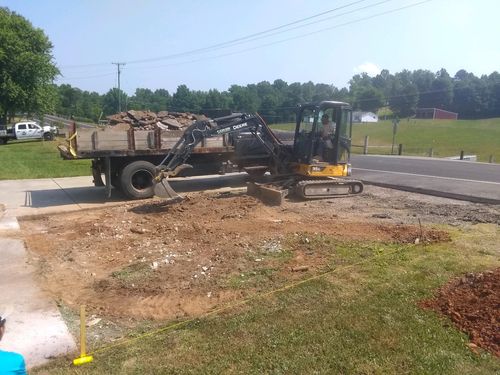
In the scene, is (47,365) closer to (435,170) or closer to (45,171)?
(45,171)

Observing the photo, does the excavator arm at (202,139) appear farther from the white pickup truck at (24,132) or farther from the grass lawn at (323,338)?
the white pickup truck at (24,132)

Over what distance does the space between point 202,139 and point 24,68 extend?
3784cm

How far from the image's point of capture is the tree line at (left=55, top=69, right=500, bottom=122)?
90.5 metres

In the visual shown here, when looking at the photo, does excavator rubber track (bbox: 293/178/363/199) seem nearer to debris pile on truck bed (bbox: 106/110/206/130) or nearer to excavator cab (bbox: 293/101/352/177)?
excavator cab (bbox: 293/101/352/177)

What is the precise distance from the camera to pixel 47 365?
4398 millimetres

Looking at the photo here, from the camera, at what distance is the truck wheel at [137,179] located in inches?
490

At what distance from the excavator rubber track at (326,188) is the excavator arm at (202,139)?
1.48 m

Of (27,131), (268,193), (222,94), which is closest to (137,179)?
(268,193)

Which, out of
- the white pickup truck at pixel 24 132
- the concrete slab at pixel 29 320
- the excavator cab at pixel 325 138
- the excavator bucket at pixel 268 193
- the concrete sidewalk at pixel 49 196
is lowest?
the concrete slab at pixel 29 320

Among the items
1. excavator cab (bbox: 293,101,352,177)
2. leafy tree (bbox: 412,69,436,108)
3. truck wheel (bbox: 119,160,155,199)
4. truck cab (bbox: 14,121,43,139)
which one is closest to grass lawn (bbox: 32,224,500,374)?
excavator cab (bbox: 293,101,352,177)

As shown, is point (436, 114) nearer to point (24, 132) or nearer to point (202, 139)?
point (24, 132)

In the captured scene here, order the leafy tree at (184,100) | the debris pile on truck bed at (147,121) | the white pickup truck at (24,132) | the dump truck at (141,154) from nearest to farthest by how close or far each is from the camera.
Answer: the dump truck at (141,154) → the debris pile on truck bed at (147,121) → the white pickup truck at (24,132) → the leafy tree at (184,100)

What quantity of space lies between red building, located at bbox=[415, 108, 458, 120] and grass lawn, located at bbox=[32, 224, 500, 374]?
133843 mm

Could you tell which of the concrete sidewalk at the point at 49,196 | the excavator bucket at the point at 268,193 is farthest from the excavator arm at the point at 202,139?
the concrete sidewalk at the point at 49,196
